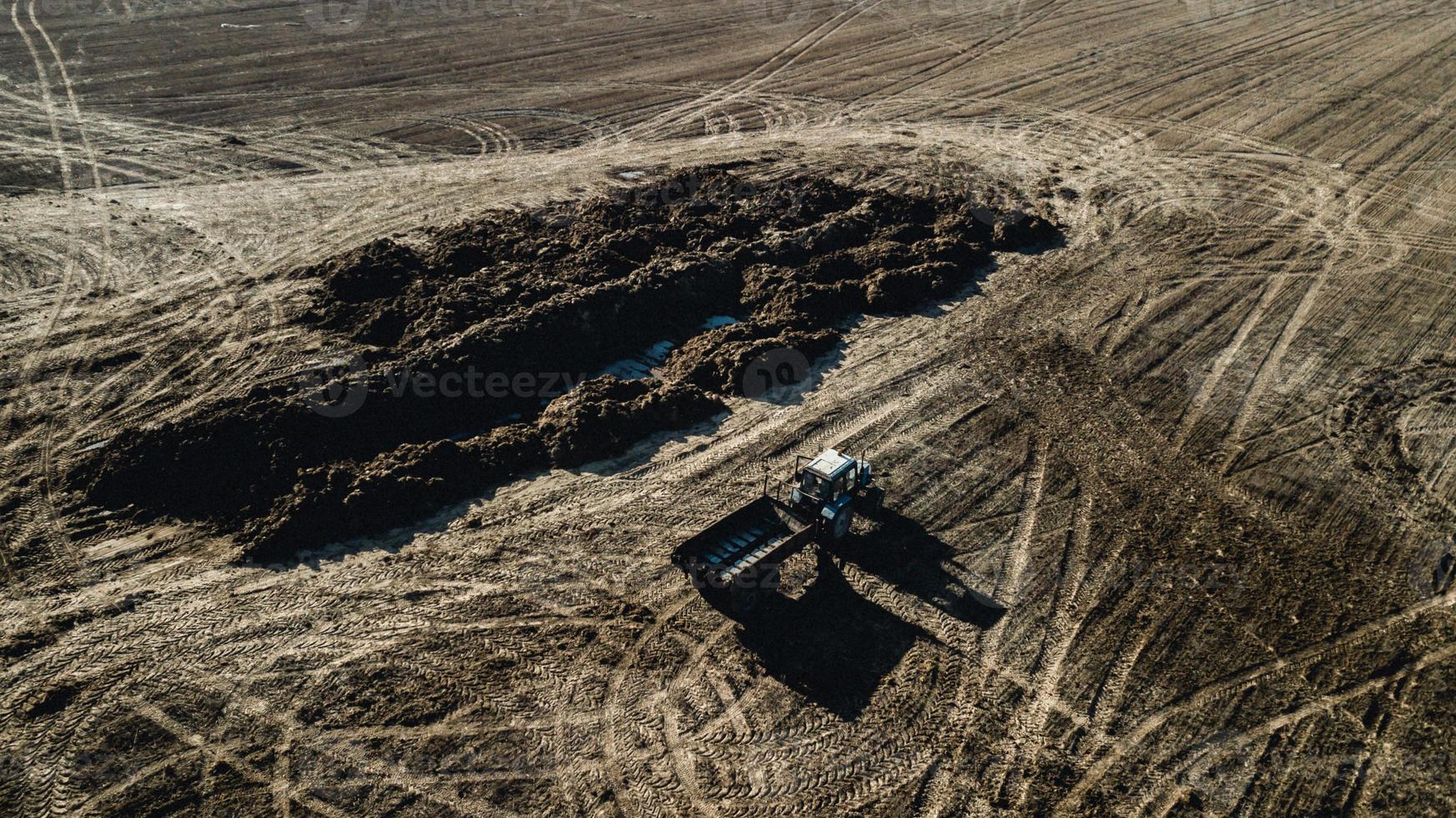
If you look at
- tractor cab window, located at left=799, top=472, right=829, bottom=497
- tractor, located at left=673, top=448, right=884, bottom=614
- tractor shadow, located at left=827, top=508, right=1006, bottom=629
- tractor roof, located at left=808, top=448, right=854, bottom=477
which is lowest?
tractor shadow, located at left=827, top=508, right=1006, bottom=629

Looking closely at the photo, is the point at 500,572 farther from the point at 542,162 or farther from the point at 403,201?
the point at 542,162

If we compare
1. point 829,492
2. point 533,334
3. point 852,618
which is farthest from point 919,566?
point 533,334

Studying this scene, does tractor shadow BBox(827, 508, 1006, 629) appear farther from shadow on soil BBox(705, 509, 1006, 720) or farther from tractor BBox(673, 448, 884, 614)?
tractor BBox(673, 448, 884, 614)

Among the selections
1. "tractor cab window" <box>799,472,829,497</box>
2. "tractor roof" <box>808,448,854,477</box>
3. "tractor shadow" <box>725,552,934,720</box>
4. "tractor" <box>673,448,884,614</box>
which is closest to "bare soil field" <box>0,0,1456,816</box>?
"tractor shadow" <box>725,552,934,720</box>

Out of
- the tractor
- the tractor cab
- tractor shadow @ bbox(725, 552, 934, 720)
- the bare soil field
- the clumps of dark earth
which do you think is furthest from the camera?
the clumps of dark earth

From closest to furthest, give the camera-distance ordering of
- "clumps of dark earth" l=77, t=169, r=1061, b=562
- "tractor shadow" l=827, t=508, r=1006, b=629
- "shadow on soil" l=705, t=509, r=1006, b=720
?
"shadow on soil" l=705, t=509, r=1006, b=720
"tractor shadow" l=827, t=508, r=1006, b=629
"clumps of dark earth" l=77, t=169, r=1061, b=562

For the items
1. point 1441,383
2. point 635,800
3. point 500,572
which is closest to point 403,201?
point 500,572

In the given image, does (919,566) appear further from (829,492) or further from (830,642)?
(830,642)
